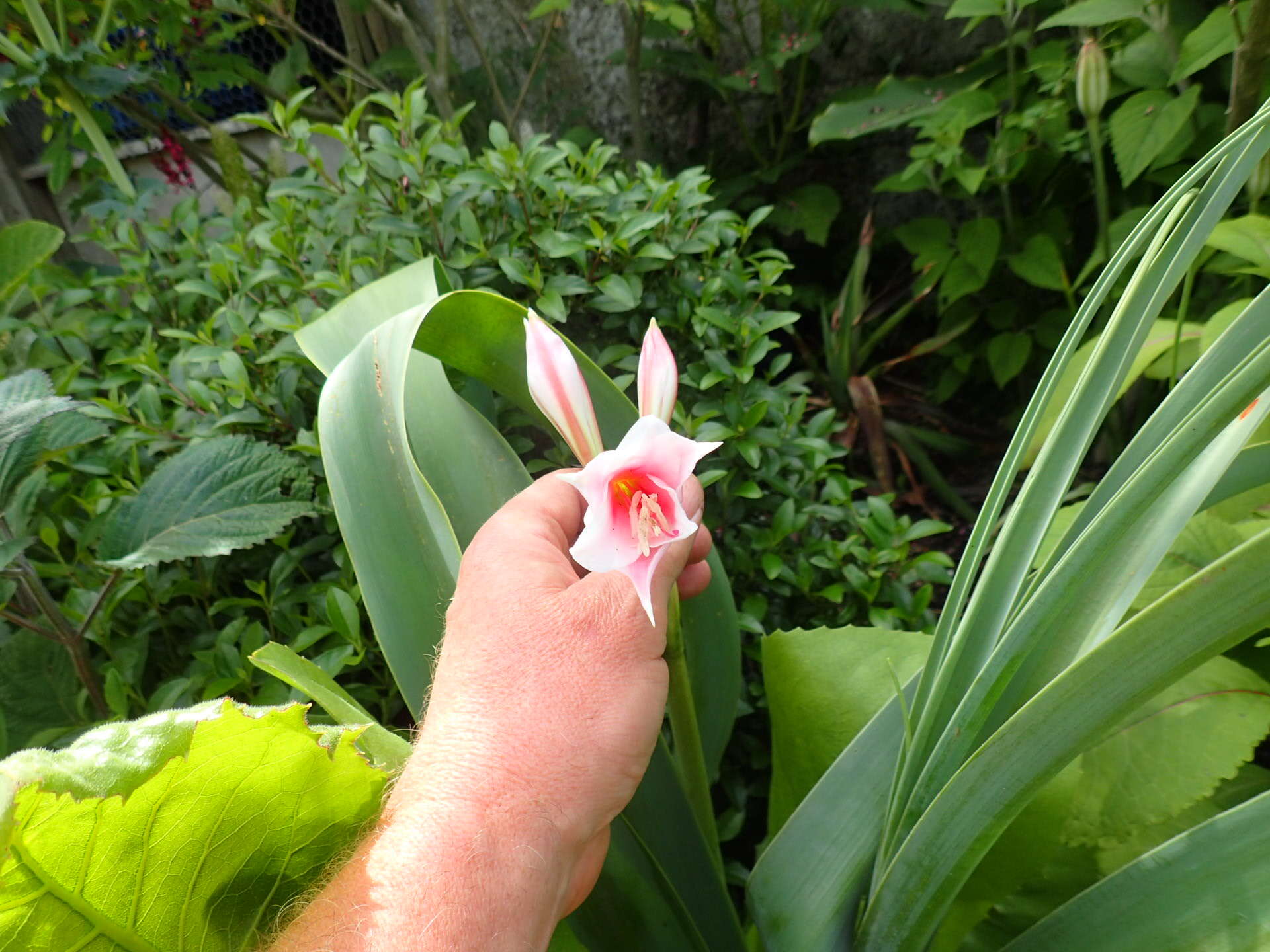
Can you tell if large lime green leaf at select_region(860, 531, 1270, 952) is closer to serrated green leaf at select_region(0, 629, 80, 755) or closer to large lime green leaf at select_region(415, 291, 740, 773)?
large lime green leaf at select_region(415, 291, 740, 773)

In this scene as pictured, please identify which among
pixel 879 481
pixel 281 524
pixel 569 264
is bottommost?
pixel 879 481

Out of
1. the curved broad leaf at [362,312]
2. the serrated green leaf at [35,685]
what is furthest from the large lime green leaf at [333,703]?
the serrated green leaf at [35,685]

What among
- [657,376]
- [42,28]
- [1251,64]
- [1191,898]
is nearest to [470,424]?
[657,376]

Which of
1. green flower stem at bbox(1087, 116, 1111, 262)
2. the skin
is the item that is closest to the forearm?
the skin

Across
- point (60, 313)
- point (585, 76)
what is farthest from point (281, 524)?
point (585, 76)

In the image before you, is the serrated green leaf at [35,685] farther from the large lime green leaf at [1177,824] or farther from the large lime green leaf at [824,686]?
the large lime green leaf at [1177,824]

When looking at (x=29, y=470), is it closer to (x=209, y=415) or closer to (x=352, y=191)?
(x=209, y=415)
